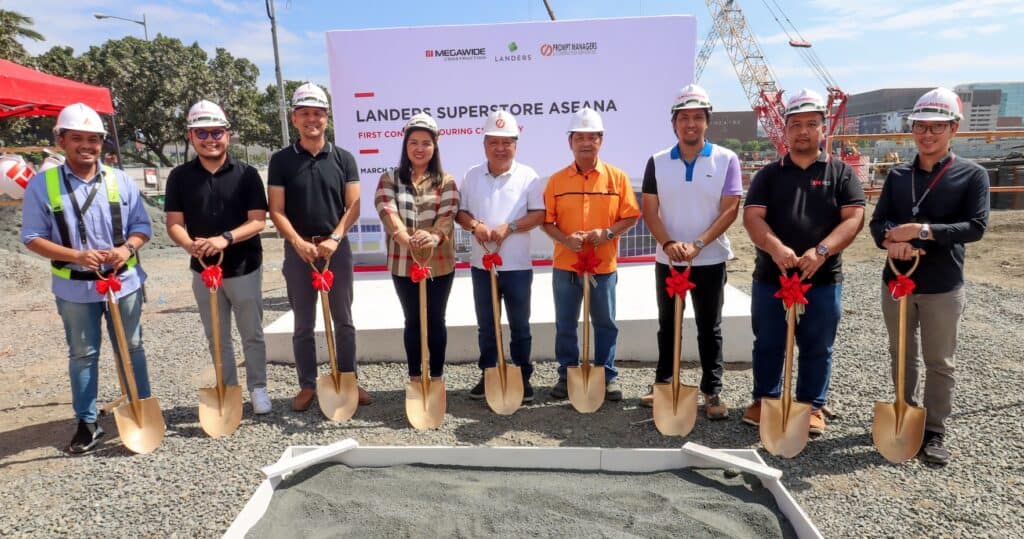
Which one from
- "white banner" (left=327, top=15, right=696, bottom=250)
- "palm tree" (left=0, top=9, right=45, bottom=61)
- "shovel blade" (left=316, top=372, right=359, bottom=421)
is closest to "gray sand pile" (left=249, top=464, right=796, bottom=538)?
"shovel blade" (left=316, top=372, right=359, bottom=421)

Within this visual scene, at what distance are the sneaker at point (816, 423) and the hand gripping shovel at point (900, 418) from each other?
0.97ft

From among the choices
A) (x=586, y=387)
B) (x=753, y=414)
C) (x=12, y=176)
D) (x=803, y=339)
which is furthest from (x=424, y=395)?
(x=12, y=176)

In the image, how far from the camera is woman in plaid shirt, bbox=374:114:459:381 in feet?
11.5

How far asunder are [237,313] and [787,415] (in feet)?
10.8

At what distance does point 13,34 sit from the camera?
16.6 meters

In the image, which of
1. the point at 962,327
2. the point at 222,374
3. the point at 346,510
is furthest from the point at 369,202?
the point at 962,327

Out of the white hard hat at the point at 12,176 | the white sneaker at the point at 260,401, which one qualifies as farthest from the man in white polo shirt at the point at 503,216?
the white hard hat at the point at 12,176

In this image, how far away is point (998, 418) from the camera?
11.8 ft

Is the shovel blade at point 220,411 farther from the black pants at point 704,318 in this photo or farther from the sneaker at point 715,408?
the sneaker at point 715,408

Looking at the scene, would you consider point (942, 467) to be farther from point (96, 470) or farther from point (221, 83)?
point (221, 83)

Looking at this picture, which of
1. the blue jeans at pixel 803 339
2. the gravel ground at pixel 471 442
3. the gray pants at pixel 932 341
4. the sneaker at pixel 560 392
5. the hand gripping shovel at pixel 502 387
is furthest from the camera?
the sneaker at pixel 560 392

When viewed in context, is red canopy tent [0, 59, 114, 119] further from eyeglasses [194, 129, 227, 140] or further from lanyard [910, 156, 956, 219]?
lanyard [910, 156, 956, 219]

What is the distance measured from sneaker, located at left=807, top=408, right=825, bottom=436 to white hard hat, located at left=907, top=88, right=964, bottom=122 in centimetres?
169

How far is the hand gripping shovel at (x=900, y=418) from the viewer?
9.89ft
